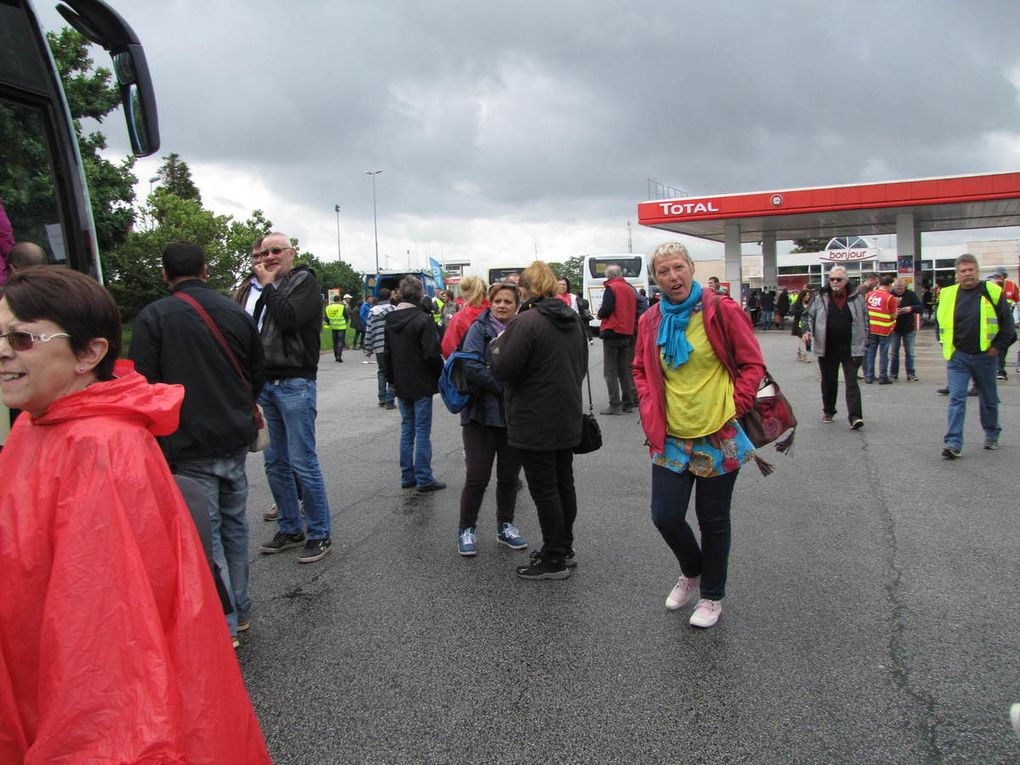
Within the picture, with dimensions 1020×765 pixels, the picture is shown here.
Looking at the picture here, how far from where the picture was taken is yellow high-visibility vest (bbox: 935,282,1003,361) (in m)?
6.79

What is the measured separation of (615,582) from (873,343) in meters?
9.80

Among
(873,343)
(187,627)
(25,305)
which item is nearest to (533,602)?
(187,627)

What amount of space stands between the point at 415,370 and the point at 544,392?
2.27m

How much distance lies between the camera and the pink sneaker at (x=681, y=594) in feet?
12.7

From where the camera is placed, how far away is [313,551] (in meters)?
4.77

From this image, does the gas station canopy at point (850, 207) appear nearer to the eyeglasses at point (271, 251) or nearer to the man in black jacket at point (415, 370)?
the man in black jacket at point (415, 370)

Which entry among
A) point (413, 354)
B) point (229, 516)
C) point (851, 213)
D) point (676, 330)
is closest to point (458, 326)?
point (413, 354)

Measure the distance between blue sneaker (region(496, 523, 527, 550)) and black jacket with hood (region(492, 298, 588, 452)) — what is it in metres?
0.93

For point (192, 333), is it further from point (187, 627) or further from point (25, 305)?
point (187, 627)

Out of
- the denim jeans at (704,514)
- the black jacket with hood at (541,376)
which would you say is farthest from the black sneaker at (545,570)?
the denim jeans at (704,514)

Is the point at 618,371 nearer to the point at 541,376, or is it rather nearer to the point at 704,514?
the point at 541,376

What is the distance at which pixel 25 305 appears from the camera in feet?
5.60

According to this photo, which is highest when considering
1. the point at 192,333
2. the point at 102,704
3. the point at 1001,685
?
the point at 192,333

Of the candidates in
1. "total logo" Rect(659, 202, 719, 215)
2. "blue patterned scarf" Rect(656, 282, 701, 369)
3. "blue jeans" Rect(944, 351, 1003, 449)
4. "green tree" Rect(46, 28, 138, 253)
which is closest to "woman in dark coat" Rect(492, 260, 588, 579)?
"blue patterned scarf" Rect(656, 282, 701, 369)
